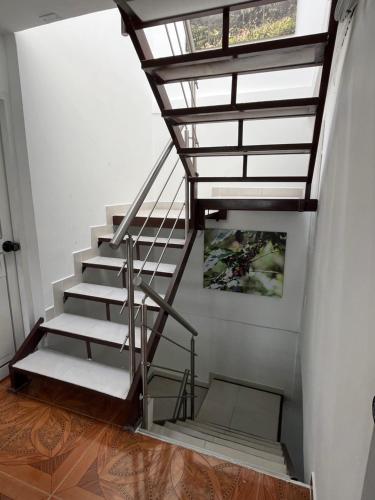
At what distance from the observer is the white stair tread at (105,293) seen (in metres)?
2.20

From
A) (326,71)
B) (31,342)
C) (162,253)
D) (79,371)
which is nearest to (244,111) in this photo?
(326,71)

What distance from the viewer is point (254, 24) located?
3.25m

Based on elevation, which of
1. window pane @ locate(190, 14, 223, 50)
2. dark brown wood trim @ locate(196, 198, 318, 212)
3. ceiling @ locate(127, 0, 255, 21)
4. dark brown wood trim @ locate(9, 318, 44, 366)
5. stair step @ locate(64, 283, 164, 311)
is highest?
window pane @ locate(190, 14, 223, 50)

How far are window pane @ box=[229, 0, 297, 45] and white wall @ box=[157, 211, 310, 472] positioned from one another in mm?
2219

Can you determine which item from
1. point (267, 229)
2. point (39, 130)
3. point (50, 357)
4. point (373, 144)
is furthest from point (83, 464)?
point (267, 229)

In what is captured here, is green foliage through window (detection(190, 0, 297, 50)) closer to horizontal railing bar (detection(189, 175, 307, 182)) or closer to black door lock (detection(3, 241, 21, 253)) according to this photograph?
horizontal railing bar (detection(189, 175, 307, 182))

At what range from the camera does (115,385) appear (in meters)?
1.78

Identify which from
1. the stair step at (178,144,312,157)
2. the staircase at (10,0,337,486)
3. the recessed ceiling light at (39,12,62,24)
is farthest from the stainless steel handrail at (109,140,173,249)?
the recessed ceiling light at (39,12,62,24)

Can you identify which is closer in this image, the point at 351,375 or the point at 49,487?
the point at 351,375

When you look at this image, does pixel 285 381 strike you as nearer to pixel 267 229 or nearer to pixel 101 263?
pixel 267 229

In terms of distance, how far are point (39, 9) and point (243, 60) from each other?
1219 millimetres

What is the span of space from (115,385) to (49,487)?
562mm

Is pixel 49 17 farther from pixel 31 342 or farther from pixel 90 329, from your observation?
pixel 31 342

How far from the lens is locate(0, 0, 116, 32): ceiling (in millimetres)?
1492
